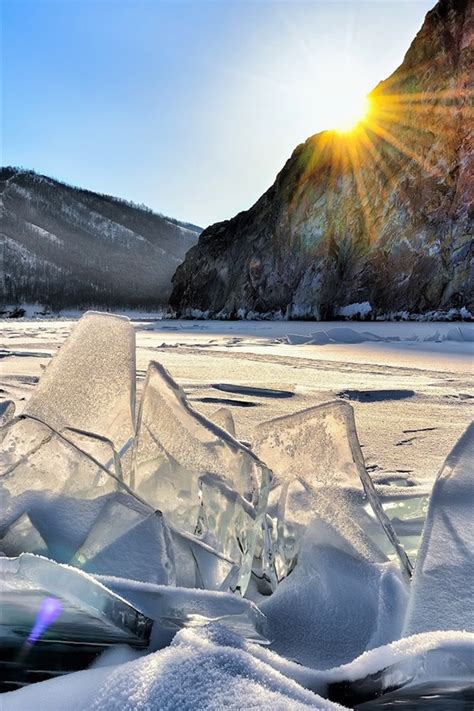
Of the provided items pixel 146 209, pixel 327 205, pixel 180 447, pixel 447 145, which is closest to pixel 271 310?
pixel 327 205

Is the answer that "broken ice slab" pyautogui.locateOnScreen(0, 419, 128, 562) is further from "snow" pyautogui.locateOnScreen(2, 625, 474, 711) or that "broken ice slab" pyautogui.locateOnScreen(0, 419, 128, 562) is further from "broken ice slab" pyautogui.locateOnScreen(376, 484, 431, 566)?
"broken ice slab" pyautogui.locateOnScreen(376, 484, 431, 566)

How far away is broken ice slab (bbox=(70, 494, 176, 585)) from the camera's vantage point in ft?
2.30

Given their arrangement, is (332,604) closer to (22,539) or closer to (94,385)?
(22,539)

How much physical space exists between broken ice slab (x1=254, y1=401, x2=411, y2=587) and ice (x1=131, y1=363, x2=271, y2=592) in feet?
0.20

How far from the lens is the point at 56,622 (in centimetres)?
52

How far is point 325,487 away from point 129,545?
32 cm

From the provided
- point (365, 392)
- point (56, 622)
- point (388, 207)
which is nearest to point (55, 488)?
point (56, 622)

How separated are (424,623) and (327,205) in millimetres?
23944

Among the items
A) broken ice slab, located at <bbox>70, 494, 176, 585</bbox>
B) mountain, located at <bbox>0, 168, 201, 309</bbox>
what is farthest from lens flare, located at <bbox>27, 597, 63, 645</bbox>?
mountain, located at <bbox>0, 168, 201, 309</bbox>

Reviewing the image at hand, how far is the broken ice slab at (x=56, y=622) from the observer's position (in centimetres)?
51

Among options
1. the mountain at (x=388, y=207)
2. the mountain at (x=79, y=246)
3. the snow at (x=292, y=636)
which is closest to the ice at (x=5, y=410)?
the snow at (x=292, y=636)

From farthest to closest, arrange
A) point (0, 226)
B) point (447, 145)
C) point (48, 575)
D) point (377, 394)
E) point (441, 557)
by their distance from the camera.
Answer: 1. point (0, 226)
2. point (447, 145)
3. point (377, 394)
4. point (441, 557)
5. point (48, 575)

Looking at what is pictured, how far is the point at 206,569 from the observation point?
773 mm

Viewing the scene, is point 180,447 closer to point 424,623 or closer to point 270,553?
point 270,553
